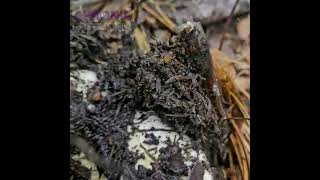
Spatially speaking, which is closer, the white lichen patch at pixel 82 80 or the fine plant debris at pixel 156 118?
the fine plant debris at pixel 156 118

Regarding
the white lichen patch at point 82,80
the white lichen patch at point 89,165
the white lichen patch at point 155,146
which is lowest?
the white lichen patch at point 89,165

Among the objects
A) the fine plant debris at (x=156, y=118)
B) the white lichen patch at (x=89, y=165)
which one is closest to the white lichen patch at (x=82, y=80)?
the fine plant debris at (x=156, y=118)

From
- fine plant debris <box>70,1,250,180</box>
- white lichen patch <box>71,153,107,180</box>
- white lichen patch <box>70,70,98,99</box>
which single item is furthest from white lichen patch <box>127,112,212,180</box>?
white lichen patch <box>70,70,98,99</box>

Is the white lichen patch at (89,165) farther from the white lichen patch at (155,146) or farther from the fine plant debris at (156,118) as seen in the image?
the white lichen patch at (155,146)

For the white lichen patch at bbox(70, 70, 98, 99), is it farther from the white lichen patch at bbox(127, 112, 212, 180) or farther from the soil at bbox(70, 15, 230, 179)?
the white lichen patch at bbox(127, 112, 212, 180)
